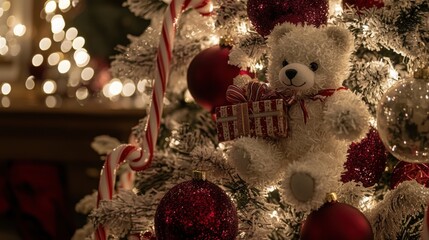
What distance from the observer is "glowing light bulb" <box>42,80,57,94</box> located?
3.04 m

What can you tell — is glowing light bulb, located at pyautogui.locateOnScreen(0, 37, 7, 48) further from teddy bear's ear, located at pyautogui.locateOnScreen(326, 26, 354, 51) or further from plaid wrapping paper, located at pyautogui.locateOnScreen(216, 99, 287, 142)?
teddy bear's ear, located at pyautogui.locateOnScreen(326, 26, 354, 51)

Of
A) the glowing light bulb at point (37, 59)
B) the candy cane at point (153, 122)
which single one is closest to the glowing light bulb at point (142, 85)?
the candy cane at point (153, 122)

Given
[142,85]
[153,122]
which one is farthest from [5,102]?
[153,122]

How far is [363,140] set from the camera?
4.00ft

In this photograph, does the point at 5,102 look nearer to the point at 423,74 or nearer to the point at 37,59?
the point at 37,59

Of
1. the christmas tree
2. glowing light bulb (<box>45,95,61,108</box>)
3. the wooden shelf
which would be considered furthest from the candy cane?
glowing light bulb (<box>45,95,61,108</box>)

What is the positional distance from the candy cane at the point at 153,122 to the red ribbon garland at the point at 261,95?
26 centimetres

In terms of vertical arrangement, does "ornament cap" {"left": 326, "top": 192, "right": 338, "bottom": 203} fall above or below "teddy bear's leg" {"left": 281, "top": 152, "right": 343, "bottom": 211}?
below

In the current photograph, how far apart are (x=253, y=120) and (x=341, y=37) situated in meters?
0.18

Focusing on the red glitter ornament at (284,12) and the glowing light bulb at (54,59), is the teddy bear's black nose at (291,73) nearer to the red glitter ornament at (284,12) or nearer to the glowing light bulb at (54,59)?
the red glitter ornament at (284,12)

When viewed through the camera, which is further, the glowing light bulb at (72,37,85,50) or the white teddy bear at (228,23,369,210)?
the glowing light bulb at (72,37,85,50)

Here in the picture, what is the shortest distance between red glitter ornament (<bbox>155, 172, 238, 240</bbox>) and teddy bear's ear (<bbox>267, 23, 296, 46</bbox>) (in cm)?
25

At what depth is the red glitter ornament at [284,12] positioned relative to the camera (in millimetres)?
1226

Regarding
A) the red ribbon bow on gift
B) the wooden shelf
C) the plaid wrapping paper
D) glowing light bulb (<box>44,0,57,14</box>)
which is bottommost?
the wooden shelf
